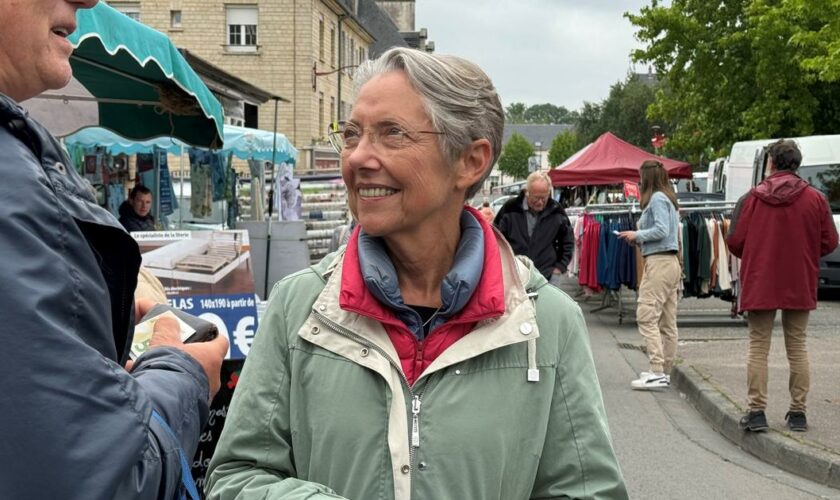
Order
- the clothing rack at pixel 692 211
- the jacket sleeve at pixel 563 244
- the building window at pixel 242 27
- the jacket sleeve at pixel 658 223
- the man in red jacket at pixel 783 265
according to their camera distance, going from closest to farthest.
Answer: the man in red jacket at pixel 783 265 < the jacket sleeve at pixel 658 223 < the jacket sleeve at pixel 563 244 < the clothing rack at pixel 692 211 < the building window at pixel 242 27

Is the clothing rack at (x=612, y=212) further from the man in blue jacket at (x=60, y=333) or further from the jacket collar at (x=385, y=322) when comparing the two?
the man in blue jacket at (x=60, y=333)

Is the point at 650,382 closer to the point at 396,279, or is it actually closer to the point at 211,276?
the point at 211,276

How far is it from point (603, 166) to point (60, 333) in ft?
66.2

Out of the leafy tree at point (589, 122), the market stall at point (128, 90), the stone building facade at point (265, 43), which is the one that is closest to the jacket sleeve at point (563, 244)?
the market stall at point (128, 90)

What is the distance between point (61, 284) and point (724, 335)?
1350 cm

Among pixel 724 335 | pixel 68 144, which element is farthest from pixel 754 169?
pixel 68 144

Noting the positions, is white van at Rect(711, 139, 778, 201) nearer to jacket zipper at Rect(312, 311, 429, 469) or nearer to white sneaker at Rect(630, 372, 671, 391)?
white sneaker at Rect(630, 372, 671, 391)

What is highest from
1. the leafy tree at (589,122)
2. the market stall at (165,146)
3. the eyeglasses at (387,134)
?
the leafy tree at (589,122)

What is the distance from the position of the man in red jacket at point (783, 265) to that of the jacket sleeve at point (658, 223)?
7.98 ft

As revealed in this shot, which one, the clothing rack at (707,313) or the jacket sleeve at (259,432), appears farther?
the clothing rack at (707,313)

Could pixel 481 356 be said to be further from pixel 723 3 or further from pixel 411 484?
pixel 723 3

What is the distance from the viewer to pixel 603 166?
21.1 meters

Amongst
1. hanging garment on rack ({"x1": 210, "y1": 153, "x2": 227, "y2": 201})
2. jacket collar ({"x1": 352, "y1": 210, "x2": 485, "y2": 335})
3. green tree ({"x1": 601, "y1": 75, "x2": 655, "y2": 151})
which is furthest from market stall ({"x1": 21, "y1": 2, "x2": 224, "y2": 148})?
green tree ({"x1": 601, "y1": 75, "x2": 655, "y2": 151})

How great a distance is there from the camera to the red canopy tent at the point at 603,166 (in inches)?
822
